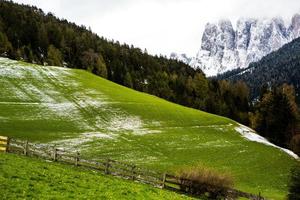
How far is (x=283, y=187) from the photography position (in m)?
64.6

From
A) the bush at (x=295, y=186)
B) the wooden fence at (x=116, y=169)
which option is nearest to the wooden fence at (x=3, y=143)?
the wooden fence at (x=116, y=169)

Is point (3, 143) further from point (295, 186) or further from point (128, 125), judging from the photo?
point (128, 125)

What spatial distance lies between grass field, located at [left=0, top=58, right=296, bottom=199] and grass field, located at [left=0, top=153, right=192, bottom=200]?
2754 cm

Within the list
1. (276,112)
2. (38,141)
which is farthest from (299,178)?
(276,112)

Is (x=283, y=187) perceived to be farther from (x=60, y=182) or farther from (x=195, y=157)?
(x=60, y=182)

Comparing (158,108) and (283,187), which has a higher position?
(158,108)

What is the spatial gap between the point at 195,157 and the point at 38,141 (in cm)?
2545

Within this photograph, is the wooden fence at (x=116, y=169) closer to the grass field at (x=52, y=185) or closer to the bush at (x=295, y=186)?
the bush at (x=295, y=186)

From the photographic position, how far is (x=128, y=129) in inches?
3474

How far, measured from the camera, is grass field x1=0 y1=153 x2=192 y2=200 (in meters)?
28.9

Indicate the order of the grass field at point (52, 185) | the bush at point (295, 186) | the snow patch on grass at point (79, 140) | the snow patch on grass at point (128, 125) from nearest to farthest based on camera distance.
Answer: the grass field at point (52, 185)
the bush at point (295, 186)
the snow patch on grass at point (79, 140)
the snow patch on grass at point (128, 125)

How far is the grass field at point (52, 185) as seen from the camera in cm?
2894

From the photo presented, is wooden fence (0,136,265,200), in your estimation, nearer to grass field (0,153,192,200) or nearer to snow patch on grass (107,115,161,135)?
grass field (0,153,192,200)

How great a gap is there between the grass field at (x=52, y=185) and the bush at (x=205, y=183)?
9.52 meters
